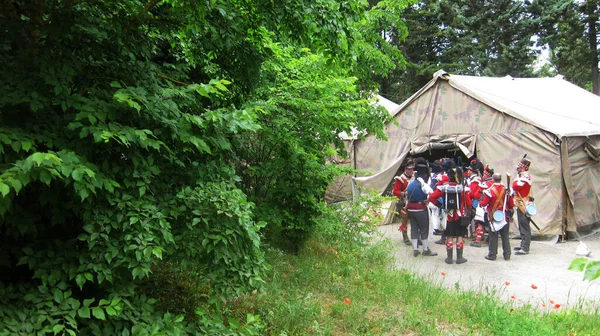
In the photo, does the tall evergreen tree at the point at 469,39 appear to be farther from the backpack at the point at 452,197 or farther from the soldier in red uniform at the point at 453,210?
the backpack at the point at 452,197

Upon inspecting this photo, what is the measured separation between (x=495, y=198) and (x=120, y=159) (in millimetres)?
7183

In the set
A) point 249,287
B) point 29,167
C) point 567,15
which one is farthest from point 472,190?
point 567,15

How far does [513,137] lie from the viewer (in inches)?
407

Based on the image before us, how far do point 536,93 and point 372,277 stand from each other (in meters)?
9.80

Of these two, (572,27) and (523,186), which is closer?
(523,186)

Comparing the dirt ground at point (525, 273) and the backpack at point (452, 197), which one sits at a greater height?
the backpack at point (452, 197)

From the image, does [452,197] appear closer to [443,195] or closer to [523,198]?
[443,195]

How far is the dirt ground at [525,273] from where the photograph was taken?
6246mm

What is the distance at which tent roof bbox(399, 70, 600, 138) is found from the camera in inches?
402

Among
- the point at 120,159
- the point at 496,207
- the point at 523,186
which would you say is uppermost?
the point at 120,159

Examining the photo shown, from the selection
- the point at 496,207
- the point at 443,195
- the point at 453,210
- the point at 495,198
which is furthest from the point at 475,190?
the point at 453,210

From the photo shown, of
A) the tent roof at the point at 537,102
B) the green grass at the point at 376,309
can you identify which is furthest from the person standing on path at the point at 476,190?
the green grass at the point at 376,309

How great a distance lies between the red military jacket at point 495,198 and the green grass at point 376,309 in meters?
3.01

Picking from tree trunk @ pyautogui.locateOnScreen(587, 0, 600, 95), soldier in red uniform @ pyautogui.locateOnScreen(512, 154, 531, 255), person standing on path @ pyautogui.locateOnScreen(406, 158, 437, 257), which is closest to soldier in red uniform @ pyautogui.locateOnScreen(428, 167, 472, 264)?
person standing on path @ pyautogui.locateOnScreen(406, 158, 437, 257)
